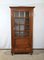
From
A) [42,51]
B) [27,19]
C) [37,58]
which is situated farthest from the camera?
[42,51]

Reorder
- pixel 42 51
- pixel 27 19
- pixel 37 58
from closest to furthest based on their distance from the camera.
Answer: pixel 37 58 < pixel 27 19 < pixel 42 51

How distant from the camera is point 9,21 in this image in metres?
4.73

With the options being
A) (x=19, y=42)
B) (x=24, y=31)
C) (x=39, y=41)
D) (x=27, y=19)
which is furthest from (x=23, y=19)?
(x=39, y=41)

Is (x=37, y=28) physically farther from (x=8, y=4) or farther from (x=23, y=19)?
(x=8, y=4)

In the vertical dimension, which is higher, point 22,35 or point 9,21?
point 9,21

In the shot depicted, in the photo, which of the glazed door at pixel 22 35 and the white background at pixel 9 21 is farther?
the white background at pixel 9 21

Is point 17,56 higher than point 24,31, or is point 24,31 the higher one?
point 24,31

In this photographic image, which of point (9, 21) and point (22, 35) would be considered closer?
point (22, 35)

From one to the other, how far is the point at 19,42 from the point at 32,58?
2.39 ft

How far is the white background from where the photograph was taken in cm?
466

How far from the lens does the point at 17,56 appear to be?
13.6ft

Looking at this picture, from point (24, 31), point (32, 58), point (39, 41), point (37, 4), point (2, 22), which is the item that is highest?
point (37, 4)

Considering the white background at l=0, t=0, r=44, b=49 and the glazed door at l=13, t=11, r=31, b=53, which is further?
the white background at l=0, t=0, r=44, b=49

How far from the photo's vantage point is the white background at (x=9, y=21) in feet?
15.3
